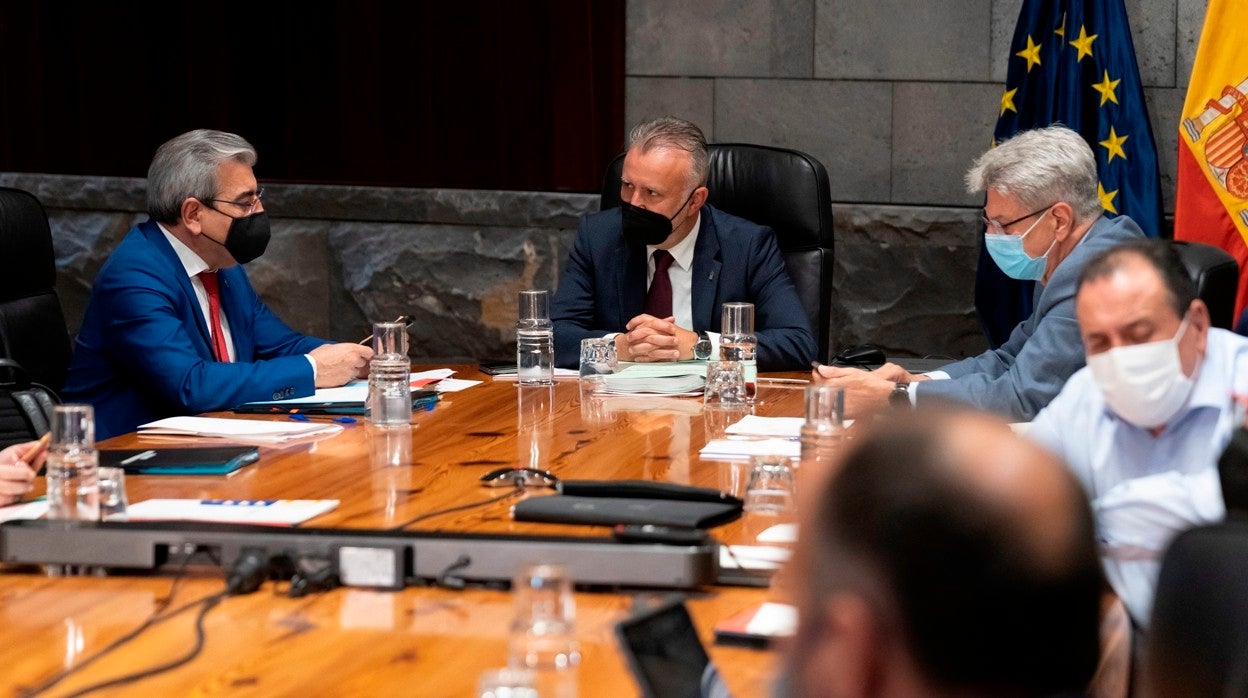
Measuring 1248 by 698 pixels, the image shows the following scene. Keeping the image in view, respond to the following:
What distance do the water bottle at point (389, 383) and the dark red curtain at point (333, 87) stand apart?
7.74ft

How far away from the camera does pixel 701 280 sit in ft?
12.3

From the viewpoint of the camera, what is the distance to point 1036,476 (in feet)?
2.52

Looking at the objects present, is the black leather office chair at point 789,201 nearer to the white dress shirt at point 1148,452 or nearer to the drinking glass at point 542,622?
the white dress shirt at point 1148,452

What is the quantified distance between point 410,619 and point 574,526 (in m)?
0.36

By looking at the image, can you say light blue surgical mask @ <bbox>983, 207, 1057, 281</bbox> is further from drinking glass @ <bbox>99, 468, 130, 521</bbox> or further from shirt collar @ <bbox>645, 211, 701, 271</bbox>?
drinking glass @ <bbox>99, 468, 130, 521</bbox>

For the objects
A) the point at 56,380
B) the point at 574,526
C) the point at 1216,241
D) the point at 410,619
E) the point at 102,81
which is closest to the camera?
the point at 410,619

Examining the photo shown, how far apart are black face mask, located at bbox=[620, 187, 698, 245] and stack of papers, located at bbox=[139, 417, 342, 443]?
3.97 ft

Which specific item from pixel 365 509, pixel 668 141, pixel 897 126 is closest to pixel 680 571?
pixel 365 509

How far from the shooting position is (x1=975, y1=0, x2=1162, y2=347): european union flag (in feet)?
14.6

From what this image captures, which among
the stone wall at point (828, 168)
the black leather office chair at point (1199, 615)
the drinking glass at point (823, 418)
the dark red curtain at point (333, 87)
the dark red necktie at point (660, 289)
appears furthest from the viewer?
the dark red curtain at point (333, 87)

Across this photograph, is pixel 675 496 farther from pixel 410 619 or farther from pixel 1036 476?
pixel 1036 476

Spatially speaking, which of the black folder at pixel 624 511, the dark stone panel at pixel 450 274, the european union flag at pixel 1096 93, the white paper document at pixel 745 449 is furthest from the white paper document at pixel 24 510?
the european union flag at pixel 1096 93

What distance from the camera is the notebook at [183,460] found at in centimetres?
227

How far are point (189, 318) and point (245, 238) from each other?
0.23m
